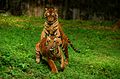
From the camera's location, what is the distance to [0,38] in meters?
13.9

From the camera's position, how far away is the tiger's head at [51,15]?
10.3 meters

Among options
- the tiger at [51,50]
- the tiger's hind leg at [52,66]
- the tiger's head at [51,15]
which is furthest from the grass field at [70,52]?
the tiger's head at [51,15]

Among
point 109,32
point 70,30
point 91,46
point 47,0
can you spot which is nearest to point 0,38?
point 91,46

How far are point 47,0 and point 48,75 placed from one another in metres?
14.0

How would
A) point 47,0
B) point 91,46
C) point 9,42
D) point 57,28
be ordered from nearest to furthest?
point 57,28 → point 9,42 → point 91,46 → point 47,0

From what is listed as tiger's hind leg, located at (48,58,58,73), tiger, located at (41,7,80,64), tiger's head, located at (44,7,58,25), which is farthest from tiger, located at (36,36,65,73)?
tiger's head, located at (44,7,58,25)

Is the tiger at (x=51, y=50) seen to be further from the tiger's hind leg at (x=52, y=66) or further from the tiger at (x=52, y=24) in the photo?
the tiger at (x=52, y=24)

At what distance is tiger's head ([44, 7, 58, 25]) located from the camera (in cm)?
1029

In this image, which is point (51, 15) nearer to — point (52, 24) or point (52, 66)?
point (52, 24)

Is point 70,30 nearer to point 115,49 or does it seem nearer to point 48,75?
point 115,49

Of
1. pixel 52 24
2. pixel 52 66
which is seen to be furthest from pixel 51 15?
pixel 52 66

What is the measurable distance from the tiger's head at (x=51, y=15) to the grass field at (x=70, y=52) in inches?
45.2

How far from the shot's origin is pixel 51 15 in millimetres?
10320

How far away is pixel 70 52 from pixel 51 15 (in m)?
3.34
